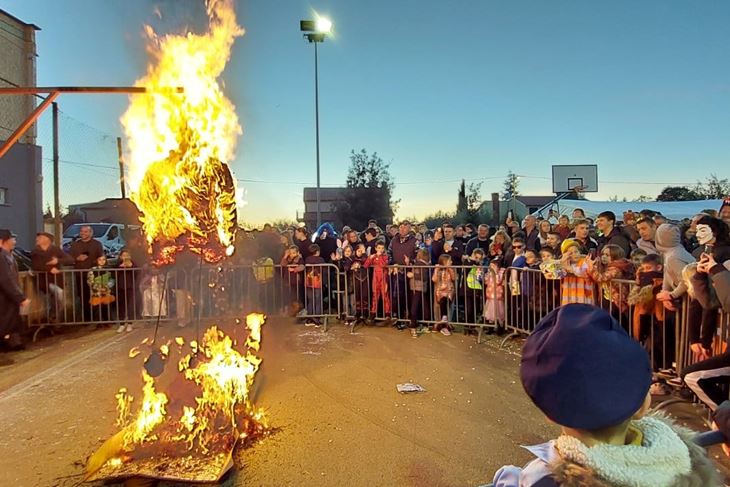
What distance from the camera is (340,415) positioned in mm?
5242

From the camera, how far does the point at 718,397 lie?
442 centimetres

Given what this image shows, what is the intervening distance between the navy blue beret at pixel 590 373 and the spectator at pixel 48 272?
1052 centimetres

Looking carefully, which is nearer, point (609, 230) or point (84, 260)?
point (609, 230)

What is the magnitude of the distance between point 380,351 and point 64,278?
658cm

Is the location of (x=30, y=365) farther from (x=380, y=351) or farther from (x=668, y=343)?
(x=668, y=343)

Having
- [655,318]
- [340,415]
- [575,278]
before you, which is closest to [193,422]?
[340,415]

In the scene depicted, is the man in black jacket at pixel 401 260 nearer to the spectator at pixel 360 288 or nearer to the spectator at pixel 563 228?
the spectator at pixel 360 288

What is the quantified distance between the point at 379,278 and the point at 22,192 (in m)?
14.7

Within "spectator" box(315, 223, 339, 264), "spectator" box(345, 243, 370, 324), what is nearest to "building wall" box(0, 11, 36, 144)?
"spectator" box(315, 223, 339, 264)

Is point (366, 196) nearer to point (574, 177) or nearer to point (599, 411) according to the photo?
point (574, 177)

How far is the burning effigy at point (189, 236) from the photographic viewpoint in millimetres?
4168

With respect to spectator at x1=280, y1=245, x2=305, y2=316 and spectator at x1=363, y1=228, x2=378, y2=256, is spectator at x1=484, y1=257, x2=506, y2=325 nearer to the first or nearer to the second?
spectator at x1=363, y1=228, x2=378, y2=256

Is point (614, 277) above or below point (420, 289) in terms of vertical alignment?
above

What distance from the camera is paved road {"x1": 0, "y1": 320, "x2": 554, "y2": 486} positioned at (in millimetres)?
4090
